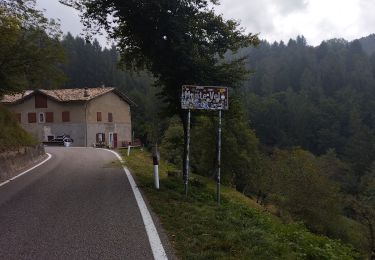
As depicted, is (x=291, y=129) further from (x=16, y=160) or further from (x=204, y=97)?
(x=204, y=97)

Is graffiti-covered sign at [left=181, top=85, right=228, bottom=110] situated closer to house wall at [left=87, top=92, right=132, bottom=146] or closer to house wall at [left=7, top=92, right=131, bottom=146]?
house wall at [left=7, top=92, right=131, bottom=146]

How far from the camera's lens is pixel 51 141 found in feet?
174

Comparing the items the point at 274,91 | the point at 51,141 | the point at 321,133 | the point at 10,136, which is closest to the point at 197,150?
the point at 51,141

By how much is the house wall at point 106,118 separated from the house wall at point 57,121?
0.99 m

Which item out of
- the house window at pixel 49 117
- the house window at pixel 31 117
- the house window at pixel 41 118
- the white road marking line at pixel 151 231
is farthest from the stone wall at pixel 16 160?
the house window at pixel 31 117

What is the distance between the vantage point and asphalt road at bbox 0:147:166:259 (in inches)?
245

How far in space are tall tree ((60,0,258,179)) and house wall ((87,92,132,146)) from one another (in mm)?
38555

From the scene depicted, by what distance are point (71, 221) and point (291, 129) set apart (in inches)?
4546

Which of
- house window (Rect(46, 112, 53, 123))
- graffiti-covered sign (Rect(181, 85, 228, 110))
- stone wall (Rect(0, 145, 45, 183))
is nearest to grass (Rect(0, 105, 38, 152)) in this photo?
stone wall (Rect(0, 145, 45, 183))

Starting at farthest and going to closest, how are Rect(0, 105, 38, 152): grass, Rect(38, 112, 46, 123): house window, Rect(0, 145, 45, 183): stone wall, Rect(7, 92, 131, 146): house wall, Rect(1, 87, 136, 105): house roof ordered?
Rect(38, 112, 46, 123): house window, Rect(1, 87, 136, 105): house roof, Rect(7, 92, 131, 146): house wall, Rect(0, 105, 38, 152): grass, Rect(0, 145, 45, 183): stone wall

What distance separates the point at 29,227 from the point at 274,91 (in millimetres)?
141477

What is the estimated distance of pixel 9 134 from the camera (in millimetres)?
19578

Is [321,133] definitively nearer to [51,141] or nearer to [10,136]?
Result: [51,141]

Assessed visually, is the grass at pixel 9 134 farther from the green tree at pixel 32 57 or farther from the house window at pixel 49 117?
the house window at pixel 49 117
